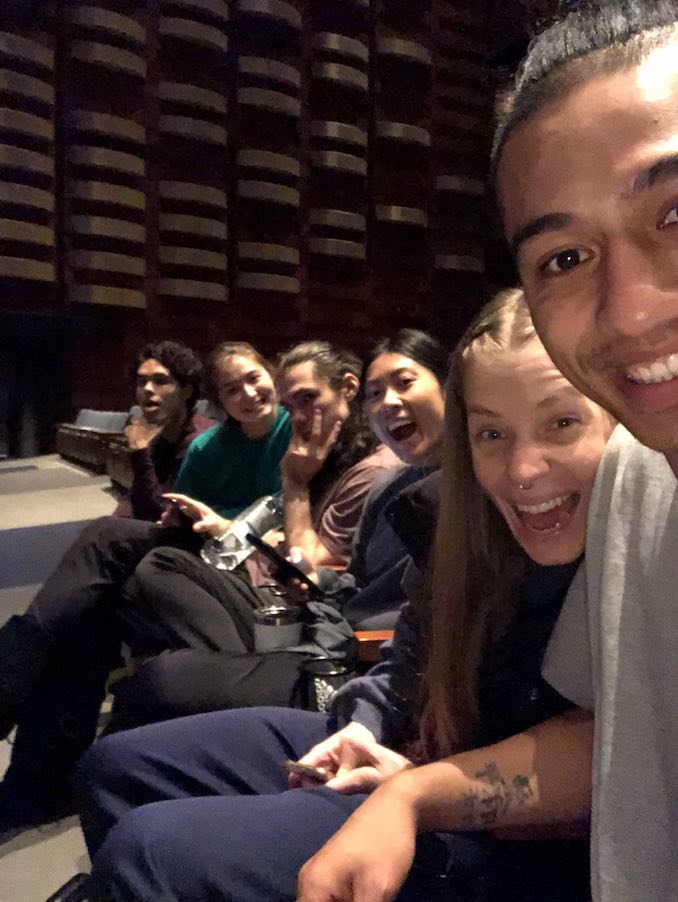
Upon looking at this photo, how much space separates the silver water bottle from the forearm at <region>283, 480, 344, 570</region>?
7cm

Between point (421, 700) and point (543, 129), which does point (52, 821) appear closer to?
point (421, 700)

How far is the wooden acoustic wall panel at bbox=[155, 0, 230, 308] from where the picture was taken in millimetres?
4527

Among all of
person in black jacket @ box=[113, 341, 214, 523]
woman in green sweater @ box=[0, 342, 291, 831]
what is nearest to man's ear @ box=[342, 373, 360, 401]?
woman in green sweater @ box=[0, 342, 291, 831]

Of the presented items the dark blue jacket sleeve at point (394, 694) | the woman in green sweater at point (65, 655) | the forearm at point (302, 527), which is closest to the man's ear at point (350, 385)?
the forearm at point (302, 527)

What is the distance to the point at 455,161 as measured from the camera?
5.68m

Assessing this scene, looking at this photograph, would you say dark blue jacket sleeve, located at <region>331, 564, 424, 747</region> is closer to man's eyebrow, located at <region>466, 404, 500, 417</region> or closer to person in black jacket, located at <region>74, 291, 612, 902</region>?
person in black jacket, located at <region>74, 291, 612, 902</region>

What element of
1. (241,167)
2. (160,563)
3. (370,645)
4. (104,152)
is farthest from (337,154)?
(370,645)

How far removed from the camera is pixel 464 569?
89 centimetres

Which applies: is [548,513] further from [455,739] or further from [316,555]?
[316,555]

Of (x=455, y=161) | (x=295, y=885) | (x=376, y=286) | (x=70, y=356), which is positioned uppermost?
(x=455, y=161)

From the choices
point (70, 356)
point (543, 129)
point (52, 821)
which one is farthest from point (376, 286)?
point (543, 129)

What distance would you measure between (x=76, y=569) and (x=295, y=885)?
1.11 m

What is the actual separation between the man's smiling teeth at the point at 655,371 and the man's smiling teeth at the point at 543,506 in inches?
11.8

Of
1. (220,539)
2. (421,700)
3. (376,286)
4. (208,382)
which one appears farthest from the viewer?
(376,286)
